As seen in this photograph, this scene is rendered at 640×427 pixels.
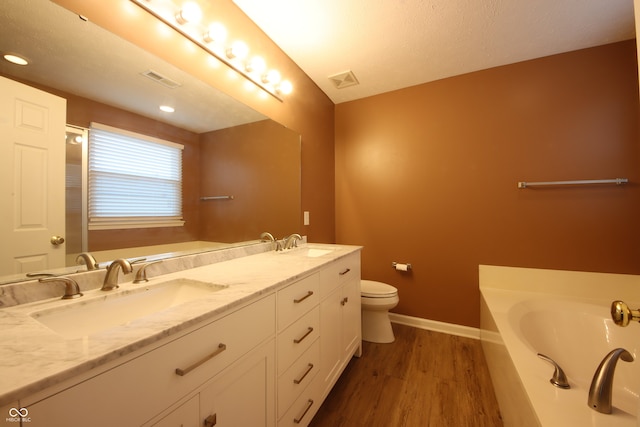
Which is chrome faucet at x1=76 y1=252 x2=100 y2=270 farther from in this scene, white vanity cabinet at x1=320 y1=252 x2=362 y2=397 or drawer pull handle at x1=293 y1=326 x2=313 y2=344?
white vanity cabinet at x1=320 y1=252 x2=362 y2=397

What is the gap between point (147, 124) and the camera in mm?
1103

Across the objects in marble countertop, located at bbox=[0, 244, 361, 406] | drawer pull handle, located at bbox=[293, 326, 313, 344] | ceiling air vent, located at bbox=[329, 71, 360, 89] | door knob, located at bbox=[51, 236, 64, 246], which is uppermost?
ceiling air vent, located at bbox=[329, 71, 360, 89]

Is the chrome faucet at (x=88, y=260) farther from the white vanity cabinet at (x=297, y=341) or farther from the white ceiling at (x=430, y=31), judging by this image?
the white ceiling at (x=430, y=31)

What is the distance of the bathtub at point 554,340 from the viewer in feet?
2.86

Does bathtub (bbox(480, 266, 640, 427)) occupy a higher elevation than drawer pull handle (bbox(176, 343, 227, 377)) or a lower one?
lower

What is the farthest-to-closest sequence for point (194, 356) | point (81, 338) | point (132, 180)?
1. point (132, 180)
2. point (194, 356)
3. point (81, 338)

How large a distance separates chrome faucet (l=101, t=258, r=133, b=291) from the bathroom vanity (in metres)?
0.03

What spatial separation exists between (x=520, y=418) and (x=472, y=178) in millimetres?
1685

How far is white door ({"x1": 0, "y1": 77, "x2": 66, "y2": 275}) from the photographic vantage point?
738 mm

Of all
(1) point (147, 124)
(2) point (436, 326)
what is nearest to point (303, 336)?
(1) point (147, 124)

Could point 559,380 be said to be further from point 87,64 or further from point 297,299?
point 87,64

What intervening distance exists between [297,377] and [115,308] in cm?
74

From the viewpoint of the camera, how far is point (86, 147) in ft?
2.98

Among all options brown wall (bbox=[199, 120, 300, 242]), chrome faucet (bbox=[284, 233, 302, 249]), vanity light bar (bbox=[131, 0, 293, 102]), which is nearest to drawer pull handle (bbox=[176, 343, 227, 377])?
brown wall (bbox=[199, 120, 300, 242])
